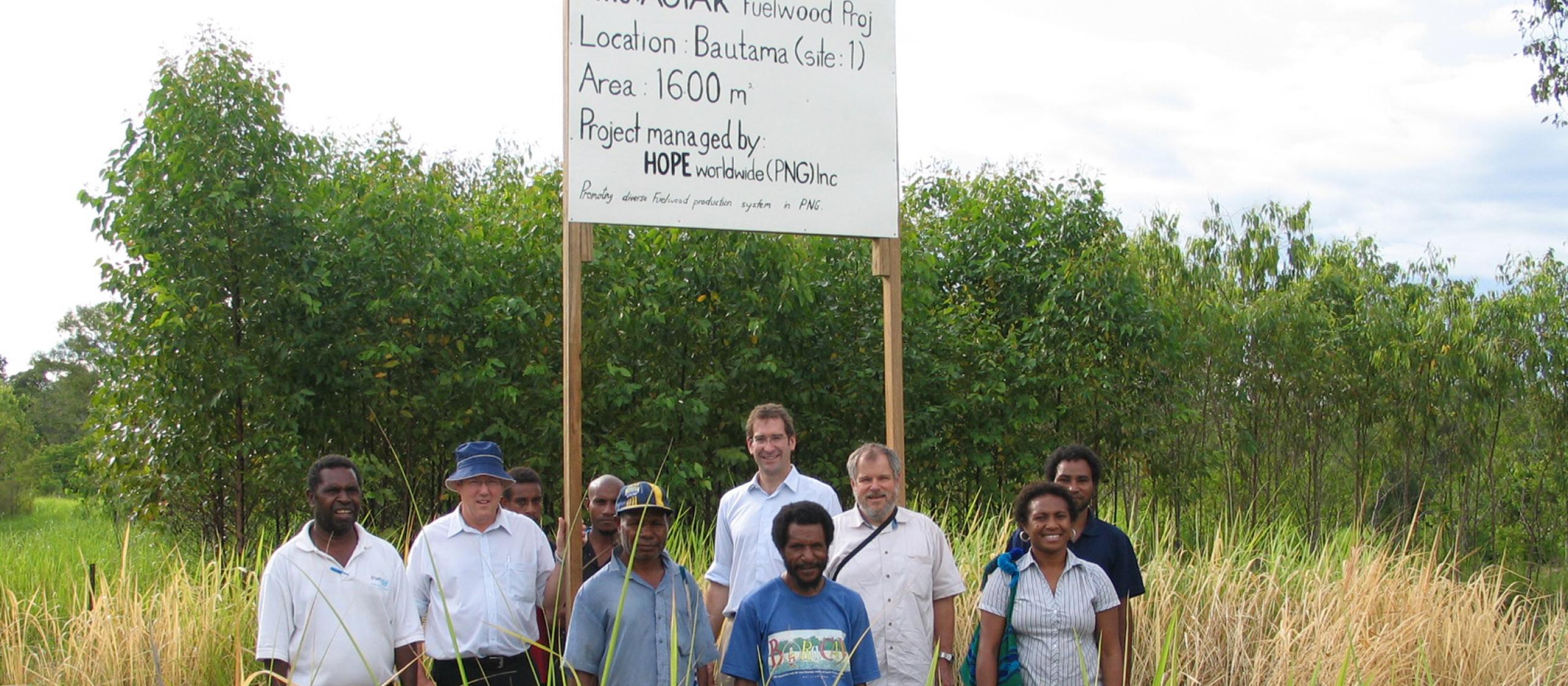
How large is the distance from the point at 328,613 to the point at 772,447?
1.50 meters

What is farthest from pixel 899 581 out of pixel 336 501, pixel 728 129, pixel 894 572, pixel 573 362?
pixel 728 129

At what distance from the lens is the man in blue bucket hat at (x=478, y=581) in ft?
13.7

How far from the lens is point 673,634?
276 centimetres

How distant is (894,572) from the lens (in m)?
4.07

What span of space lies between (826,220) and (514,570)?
208 centimetres

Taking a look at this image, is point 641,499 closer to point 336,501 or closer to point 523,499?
point 336,501

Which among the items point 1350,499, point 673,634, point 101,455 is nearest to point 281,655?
point 673,634

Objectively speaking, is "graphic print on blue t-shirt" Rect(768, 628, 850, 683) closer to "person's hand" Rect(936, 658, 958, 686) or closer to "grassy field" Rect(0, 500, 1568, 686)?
"person's hand" Rect(936, 658, 958, 686)

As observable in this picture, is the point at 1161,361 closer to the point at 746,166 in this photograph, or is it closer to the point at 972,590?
the point at 972,590

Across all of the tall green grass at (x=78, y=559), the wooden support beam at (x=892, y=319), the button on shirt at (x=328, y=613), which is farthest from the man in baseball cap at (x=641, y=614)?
the tall green grass at (x=78, y=559)

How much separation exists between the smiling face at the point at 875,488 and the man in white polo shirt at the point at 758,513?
210mm

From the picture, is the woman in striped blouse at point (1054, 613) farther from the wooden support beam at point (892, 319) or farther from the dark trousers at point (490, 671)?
the wooden support beam at point (892, 319)

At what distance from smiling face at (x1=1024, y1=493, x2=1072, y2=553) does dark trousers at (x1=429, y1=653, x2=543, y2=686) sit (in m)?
1.66

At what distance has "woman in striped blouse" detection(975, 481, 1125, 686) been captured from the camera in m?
3.90
